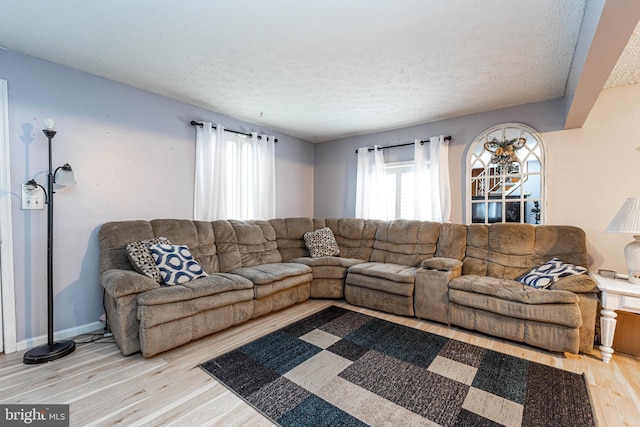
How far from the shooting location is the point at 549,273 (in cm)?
261

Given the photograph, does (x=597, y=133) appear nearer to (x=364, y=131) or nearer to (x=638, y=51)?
(x=638, y=51)

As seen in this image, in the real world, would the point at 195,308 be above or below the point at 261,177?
below

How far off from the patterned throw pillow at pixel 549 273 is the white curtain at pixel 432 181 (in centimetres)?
125

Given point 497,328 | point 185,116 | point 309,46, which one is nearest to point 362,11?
point 309,46

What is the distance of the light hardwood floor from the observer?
1578 millimetres

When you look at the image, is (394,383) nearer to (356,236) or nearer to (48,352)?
(356,236)

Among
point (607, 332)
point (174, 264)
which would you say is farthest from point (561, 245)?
point (174, 264)

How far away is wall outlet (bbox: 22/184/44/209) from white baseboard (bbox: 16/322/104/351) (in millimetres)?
1120

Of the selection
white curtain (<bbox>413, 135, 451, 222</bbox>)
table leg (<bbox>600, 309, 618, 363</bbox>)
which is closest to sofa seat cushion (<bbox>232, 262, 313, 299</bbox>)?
white curtain (<bbox>413, 135, 451, 222</bbox>)

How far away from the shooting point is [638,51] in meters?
2.19

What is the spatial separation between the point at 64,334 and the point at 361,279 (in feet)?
9.70

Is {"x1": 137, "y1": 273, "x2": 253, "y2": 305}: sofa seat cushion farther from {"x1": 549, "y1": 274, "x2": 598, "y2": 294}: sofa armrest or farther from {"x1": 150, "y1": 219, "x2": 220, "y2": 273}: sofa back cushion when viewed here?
{"x1": 549, "y1": 274, "x2": 598, "y2": 294}: sofa armrest

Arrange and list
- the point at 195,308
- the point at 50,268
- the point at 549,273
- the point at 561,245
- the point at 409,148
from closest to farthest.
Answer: the point at 50,268
the point at 195,308
the point at 549,273
the point at 561,245
the point at 409,148

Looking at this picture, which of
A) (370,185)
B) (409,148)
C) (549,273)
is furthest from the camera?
(370,185)
